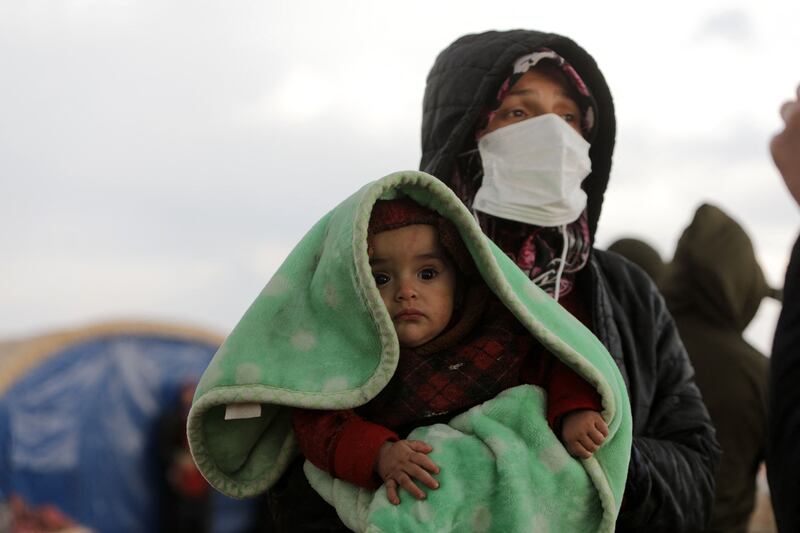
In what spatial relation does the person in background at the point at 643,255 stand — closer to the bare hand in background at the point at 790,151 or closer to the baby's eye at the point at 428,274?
the baby's eye at the point at 428,274

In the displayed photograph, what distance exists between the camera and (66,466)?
796 centimetres

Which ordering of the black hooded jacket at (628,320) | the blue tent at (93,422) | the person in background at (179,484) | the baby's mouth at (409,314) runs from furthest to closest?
the person in background at (179,484), the blue tent at (93,422), the black hooded jacket at (628,320), the baby's mouth at (409,314)

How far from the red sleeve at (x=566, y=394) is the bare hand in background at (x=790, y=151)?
0.60 m

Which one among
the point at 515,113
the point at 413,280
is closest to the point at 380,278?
the point at 413,280

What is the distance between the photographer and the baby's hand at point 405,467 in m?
1.74

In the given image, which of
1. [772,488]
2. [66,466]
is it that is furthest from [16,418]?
[772,488]

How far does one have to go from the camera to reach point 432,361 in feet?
6.28

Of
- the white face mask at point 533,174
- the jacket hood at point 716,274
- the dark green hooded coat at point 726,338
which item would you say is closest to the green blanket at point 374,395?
the white face mask at point 533,174

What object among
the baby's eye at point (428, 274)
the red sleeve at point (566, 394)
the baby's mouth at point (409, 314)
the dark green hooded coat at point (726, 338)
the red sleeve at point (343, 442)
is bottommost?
the dark green hooded coat at point (726, 338)

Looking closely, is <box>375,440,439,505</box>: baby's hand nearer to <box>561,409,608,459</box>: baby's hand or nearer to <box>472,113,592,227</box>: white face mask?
<box>561,409,608,459</box>: baby's hand

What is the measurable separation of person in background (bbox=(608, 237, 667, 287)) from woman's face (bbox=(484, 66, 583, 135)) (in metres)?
2.34

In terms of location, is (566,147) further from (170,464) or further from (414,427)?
(170,464)

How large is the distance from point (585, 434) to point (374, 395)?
0.38 meters

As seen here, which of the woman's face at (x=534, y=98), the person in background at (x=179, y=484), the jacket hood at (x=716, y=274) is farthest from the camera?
the person in background at (x=179, y=484)
